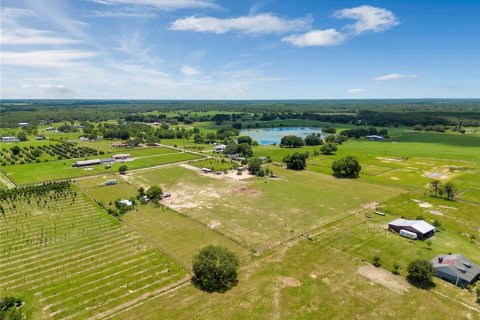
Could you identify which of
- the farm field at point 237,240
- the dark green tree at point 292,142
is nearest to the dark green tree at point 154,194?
the farm field at point 237,240

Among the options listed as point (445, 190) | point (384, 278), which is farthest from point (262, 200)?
point (445, 190)

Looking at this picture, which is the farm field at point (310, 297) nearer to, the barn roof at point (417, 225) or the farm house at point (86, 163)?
the barn roof at point (417, 225)

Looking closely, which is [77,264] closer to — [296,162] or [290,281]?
[290,281]

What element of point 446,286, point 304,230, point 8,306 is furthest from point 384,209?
point 8,306

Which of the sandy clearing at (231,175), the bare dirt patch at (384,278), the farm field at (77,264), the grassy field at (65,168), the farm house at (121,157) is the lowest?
the bare dirt patch at (384,278)

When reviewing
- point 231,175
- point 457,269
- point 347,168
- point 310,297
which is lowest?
point 310,297

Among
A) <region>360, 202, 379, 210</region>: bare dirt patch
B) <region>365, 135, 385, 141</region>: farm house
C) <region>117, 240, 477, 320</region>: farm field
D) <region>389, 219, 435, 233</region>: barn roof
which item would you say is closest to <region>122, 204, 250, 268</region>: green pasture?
<region>117, 240, 477, 320</region>: farm field
